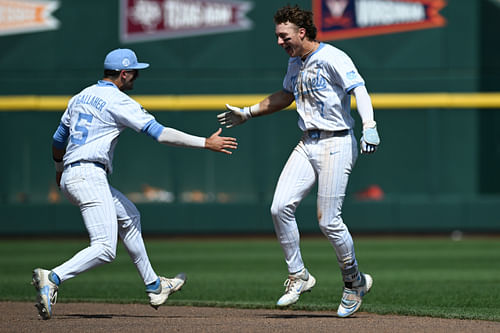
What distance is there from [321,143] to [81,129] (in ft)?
5.25

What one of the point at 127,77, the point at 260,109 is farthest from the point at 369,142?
the point at 127,77

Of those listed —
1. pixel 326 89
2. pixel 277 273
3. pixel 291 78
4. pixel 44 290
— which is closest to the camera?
pixel 44 290

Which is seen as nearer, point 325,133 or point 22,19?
point 325,133

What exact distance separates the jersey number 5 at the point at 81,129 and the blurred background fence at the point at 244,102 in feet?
39.9

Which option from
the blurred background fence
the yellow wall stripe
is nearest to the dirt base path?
the blurred background fence

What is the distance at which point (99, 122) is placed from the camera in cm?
575

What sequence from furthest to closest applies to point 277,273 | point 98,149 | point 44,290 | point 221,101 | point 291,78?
point 221,101
point 277,273
point 291,78
point 98,149
point 44,290

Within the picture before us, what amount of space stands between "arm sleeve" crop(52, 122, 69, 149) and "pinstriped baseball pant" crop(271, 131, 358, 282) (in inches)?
59.5

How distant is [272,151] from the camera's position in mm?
18328

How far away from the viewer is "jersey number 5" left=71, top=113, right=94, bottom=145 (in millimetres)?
5738

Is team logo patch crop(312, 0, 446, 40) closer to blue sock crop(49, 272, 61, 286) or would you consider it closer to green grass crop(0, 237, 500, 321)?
green grass crop(0, 237, 500, 321)

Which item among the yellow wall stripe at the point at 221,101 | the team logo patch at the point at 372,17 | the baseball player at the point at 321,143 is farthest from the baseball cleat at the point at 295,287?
the team logo patch at the point at 372,17

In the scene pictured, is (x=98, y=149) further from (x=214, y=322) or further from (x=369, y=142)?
(x=369, y=142)

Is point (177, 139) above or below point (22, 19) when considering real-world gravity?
below
